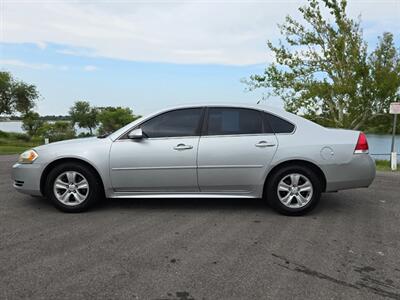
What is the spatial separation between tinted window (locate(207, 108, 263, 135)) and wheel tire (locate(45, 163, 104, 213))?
1.73m

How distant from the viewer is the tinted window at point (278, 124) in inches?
193

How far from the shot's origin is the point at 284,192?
4820 mm

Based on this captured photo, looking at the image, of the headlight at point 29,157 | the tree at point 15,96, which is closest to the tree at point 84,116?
the tree at point 15,96

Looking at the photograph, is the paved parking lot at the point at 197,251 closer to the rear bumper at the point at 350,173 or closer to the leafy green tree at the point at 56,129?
the rear bumper at the point at 350,173

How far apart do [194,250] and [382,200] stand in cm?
397

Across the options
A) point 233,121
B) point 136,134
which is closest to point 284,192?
point 233,121

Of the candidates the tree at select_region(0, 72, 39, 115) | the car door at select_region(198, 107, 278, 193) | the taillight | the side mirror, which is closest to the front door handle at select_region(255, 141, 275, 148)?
the car door at select_region(198, 107, 278, 193)

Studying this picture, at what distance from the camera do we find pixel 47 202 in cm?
548

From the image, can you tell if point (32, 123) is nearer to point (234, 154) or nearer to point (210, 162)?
point (210, 162)

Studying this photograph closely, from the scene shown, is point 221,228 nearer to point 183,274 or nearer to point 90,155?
point 183,274

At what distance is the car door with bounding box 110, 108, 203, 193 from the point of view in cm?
478

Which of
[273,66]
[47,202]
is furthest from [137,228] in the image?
[273,66]

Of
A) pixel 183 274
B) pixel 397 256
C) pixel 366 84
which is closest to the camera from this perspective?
pixel 183 274

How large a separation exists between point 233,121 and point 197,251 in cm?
203
